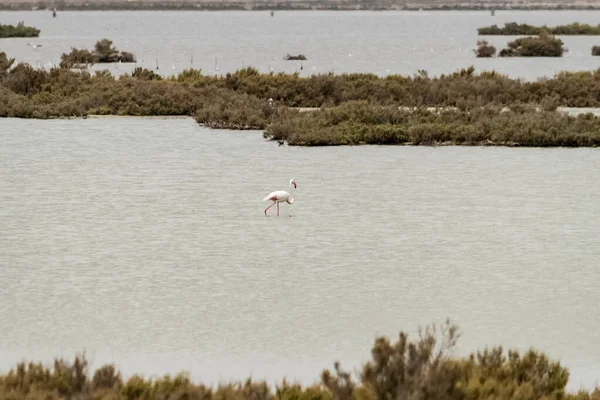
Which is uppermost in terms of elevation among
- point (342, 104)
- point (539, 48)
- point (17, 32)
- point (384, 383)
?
point (17, 32)

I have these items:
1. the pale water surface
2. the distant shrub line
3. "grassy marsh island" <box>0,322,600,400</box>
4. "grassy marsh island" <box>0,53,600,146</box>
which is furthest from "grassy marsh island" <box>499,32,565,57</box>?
"grassy marsh island" <box>0,322,600,400</box>

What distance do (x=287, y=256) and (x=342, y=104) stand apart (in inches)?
630

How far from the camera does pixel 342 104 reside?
30484 mm

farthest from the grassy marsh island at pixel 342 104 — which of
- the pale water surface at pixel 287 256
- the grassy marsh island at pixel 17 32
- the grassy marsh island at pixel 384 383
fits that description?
the grassy marsh island at pixel 17 32

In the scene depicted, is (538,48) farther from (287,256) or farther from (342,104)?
(287,256)

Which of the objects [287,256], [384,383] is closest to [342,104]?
[287,256]

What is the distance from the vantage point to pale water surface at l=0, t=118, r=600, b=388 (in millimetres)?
10750

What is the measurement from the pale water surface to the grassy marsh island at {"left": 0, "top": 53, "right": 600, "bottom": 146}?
1602mm

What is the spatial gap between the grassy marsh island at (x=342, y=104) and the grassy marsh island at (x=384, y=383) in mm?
18682

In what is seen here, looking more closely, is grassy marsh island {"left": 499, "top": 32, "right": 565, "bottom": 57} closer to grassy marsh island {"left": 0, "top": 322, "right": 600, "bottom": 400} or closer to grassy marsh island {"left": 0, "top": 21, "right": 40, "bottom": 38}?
grassy marsh island {"left": 0, "top": 21, "right": 40, "bottom": 38}

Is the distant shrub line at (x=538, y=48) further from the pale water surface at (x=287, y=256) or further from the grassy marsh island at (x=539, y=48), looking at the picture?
the pale water surface at (x=287, y=256)

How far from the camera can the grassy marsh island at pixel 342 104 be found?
27375 mm

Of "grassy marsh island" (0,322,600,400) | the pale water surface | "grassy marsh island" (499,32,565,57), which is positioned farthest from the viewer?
"grassy marsh island" (499,32,565,57)

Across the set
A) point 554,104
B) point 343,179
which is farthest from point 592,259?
point 554,104
